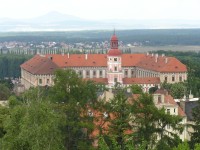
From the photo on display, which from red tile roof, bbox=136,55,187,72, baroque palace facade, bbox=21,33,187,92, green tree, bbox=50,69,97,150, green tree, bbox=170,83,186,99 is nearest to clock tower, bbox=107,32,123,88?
baroque palace facade, bbox=21,33,187,92

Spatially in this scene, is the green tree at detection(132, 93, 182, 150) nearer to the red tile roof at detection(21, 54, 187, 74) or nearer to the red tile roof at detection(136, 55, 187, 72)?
the red tile roof at detection(136, 55, 187, 72)

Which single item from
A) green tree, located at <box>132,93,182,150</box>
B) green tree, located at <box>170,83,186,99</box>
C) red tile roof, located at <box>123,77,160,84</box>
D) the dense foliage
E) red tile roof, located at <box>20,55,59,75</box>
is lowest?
the dense foliage

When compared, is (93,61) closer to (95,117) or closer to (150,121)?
(95,117)

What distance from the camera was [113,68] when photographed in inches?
3728

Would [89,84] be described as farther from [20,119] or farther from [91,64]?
[91,64]

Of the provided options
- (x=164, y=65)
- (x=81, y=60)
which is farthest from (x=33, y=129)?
(x=81, y=60)

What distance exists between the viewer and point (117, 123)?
29.5 m

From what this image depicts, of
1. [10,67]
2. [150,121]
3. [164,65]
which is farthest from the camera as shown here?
[10,67]

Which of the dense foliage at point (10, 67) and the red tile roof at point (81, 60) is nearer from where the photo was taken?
the red tile roof at point (81, 60)

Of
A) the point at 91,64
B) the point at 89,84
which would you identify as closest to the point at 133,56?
the point at 91,64

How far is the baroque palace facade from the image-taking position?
94125 mm

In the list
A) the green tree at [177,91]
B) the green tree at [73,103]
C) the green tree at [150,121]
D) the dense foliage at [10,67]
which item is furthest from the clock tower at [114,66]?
the green tree at [150,121]

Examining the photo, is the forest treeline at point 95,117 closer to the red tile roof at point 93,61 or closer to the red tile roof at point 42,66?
the red tile roof at point 42,66

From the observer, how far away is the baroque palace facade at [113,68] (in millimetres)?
94125
